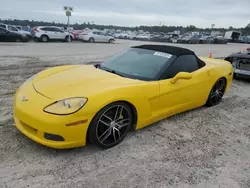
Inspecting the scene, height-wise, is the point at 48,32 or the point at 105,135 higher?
the point at 48,32

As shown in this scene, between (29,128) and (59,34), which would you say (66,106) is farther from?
(59,34)

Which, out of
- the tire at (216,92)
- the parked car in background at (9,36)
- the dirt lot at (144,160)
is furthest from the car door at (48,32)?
the tire at (216,92)

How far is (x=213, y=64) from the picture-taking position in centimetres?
489

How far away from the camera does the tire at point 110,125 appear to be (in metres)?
2.82

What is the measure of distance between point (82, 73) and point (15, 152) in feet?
4.68

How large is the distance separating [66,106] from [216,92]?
3455 millimetres

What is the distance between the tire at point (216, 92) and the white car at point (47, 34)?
19.8 meters

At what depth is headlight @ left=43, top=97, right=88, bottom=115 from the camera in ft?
8.58

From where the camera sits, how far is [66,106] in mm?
2658

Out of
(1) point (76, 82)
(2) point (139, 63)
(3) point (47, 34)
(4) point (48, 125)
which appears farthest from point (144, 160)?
(3) point (47, 34)

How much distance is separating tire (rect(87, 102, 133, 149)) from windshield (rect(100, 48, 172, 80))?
67cm

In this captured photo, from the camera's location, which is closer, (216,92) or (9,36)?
(216,92)

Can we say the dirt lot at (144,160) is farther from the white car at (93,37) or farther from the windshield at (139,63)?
the white car at (93,37)

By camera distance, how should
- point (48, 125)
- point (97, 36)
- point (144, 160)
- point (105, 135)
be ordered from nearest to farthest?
point (48, 125), point (144, 160), point (105, 135), point (97, 36)
